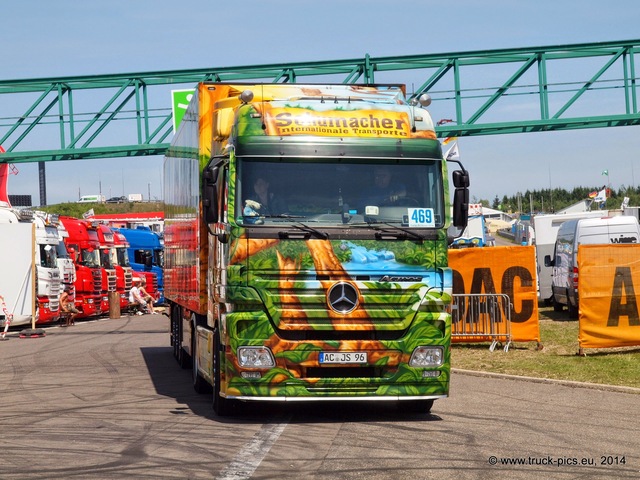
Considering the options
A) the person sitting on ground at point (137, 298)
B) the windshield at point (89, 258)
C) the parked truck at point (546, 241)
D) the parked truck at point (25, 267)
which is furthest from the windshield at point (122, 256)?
the parked truck at point (546, 241)

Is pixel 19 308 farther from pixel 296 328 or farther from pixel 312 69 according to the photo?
pixel 296 328

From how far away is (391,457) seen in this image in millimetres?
9406

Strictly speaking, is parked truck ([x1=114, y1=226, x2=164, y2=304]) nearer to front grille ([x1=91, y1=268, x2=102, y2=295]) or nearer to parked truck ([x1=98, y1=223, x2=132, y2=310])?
parked truck ([x1=98, y1=223, x2=132, y2=310])

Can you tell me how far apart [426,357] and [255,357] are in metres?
1.76

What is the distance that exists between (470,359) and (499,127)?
52.8 feet

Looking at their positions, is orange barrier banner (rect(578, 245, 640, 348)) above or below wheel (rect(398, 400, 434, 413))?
above

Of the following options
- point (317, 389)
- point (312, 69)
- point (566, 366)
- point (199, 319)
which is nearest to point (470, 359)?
point (566, 366)

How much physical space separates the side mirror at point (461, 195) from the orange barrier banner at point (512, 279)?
9211 millimetres

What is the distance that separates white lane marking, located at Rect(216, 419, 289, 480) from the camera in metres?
8.59

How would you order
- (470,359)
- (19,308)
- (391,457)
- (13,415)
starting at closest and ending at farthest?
(391,457) < (13,415) < (470,359) < (19,308)

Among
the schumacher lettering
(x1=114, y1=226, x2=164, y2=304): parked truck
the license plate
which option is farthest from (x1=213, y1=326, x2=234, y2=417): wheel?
(x1=114, y1=226, x2=164, y2=304): parked truck

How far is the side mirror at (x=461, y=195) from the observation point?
11734mm

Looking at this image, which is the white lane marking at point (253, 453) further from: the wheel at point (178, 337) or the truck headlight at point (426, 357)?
the wheel at point (178, 337)

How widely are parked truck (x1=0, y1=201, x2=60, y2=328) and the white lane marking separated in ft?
72.8
